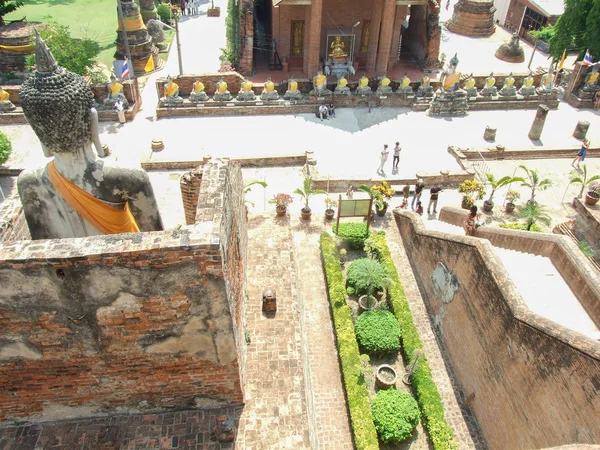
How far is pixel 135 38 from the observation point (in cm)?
3019

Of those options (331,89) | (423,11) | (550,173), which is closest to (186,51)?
(331,89)

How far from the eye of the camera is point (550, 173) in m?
21.8

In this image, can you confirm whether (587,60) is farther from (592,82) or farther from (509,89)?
(509,89)

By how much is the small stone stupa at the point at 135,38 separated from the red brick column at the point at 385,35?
14.3 m

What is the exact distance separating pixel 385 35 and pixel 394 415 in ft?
72.5

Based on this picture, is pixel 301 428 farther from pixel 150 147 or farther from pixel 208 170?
pixel 150 147

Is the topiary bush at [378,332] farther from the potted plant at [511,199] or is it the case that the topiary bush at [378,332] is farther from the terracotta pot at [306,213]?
the potted plant at [511,199]

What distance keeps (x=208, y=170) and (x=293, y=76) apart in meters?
21.6

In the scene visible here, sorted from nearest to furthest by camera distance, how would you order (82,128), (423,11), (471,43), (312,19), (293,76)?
(82,128), (312,19), (293,76), (423,11), (471,43)

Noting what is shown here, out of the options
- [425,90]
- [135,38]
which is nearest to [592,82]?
[425,90]

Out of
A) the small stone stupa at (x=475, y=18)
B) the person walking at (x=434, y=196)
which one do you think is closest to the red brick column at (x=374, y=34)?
the small stone stupa at (x=475, y=18)

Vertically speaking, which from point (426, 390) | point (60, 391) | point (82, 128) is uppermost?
point (82, 128)

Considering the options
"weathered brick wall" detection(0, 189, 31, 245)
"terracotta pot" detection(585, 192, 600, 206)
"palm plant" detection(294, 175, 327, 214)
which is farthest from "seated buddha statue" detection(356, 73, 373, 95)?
"weathered brick wall" detection(0, 189, 31, 245)

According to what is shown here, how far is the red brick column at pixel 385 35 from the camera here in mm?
26977
